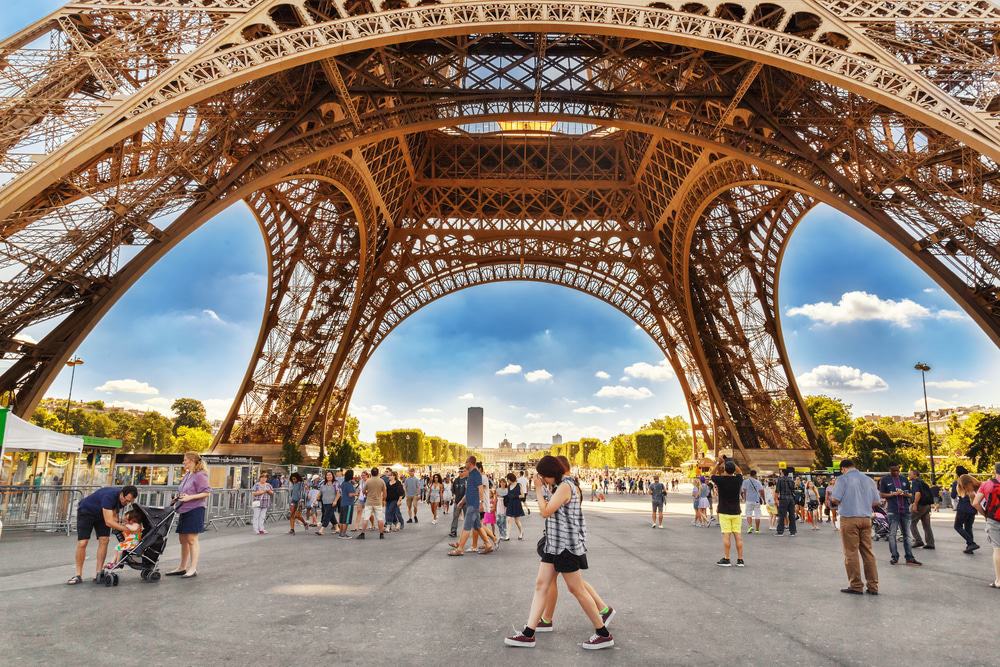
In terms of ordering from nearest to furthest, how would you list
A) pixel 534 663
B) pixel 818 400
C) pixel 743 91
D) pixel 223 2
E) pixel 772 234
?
1. pixel 534 663
2. pixel 223 2
3. pixel 743 91
4. pixel 772 234
5. pixel 818 400

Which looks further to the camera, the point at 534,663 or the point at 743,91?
the point at 743,91

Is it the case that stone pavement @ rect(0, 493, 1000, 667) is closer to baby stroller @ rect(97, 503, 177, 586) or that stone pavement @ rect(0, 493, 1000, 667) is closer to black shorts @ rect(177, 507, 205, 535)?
baby stroller @ rect(97, 503, 177, 586)

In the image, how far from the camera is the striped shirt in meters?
5.05

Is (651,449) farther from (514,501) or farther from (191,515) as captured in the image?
(191,515)

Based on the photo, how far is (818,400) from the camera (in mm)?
77500

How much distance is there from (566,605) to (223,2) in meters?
15.0

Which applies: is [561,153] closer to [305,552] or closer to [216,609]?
[305,552]

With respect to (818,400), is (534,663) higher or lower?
lower

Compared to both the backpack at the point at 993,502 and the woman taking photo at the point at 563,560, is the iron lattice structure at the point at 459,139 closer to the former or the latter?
the backpack at the point at 993,502

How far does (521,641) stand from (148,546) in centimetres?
549

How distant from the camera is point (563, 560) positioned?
500 centimetres

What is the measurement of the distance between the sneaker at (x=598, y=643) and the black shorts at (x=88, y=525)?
602 centimetres

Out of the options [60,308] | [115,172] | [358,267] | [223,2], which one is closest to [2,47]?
[115,172]

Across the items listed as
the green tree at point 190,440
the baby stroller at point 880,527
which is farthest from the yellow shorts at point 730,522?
the green tree at point 190,440
